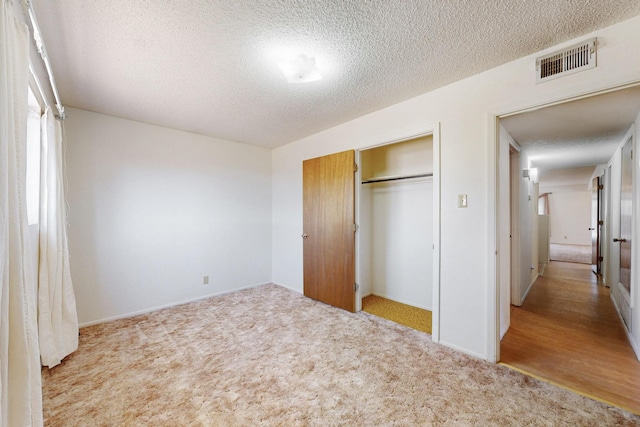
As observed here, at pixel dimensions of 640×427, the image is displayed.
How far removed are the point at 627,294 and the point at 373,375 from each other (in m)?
2.97

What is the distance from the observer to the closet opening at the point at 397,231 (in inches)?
129

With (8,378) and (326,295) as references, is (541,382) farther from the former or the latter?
(8,378)

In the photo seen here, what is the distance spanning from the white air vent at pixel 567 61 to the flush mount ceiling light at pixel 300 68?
5.32 ft

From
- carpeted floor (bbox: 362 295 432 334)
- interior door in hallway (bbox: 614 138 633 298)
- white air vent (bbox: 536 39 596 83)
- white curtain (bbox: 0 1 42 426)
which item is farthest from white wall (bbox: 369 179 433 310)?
white curtain (bbox: 0 1 42 426)

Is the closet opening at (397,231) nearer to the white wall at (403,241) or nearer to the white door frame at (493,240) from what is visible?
the white wall at (403,241)

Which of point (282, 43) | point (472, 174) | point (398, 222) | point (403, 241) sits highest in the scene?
point (282, 43)

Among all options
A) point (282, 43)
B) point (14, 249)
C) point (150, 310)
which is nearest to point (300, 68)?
point (282, 43)

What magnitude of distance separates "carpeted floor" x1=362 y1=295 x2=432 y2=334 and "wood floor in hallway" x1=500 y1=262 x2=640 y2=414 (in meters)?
0.75

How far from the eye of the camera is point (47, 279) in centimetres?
207

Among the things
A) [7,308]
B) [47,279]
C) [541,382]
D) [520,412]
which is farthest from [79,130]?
[541,382]

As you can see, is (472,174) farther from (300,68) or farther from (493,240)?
(300,68)

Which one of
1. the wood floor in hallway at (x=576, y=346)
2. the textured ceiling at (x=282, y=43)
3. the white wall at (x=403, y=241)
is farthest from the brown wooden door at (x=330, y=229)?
the wood floor in hallway at (x=576, y=346)

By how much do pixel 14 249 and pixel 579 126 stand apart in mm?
4591

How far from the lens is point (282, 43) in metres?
1.76
